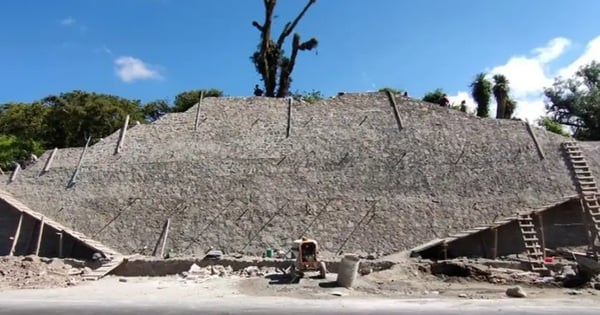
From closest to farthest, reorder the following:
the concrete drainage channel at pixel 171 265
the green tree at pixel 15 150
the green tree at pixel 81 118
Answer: the concrete drainage channel at pixel 171 265 < the green tree at pixel 15 150 < the green tree at pixel 81 118

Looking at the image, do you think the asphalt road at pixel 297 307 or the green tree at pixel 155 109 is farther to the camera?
the green tree at pixel 155 109

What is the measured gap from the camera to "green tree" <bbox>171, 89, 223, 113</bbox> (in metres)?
39.1

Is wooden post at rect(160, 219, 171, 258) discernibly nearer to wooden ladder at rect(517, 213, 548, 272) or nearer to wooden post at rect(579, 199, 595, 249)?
wooden ladder at rect(517, 213, 548, 272)

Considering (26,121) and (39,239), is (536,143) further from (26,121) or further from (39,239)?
(26,121)

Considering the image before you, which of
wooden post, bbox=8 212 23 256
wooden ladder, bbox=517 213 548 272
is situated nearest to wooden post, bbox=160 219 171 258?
wooden post, bbox=8 212 23 256

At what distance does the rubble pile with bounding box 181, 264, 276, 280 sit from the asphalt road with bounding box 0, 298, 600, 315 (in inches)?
174

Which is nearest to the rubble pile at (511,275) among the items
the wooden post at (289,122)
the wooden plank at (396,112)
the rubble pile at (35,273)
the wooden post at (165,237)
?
the wooden plank at (396,112)

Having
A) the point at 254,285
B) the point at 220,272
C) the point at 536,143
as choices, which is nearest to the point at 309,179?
the point at 220,272

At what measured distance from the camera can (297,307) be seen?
463 inches

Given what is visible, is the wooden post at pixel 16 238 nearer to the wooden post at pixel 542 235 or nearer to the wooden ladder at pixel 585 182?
the wooden post at pixel 542 235

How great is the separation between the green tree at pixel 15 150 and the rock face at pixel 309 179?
11.4 m

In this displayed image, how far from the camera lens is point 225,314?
35.3 feet

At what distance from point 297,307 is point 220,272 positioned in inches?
261

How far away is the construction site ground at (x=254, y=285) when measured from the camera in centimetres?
1375
